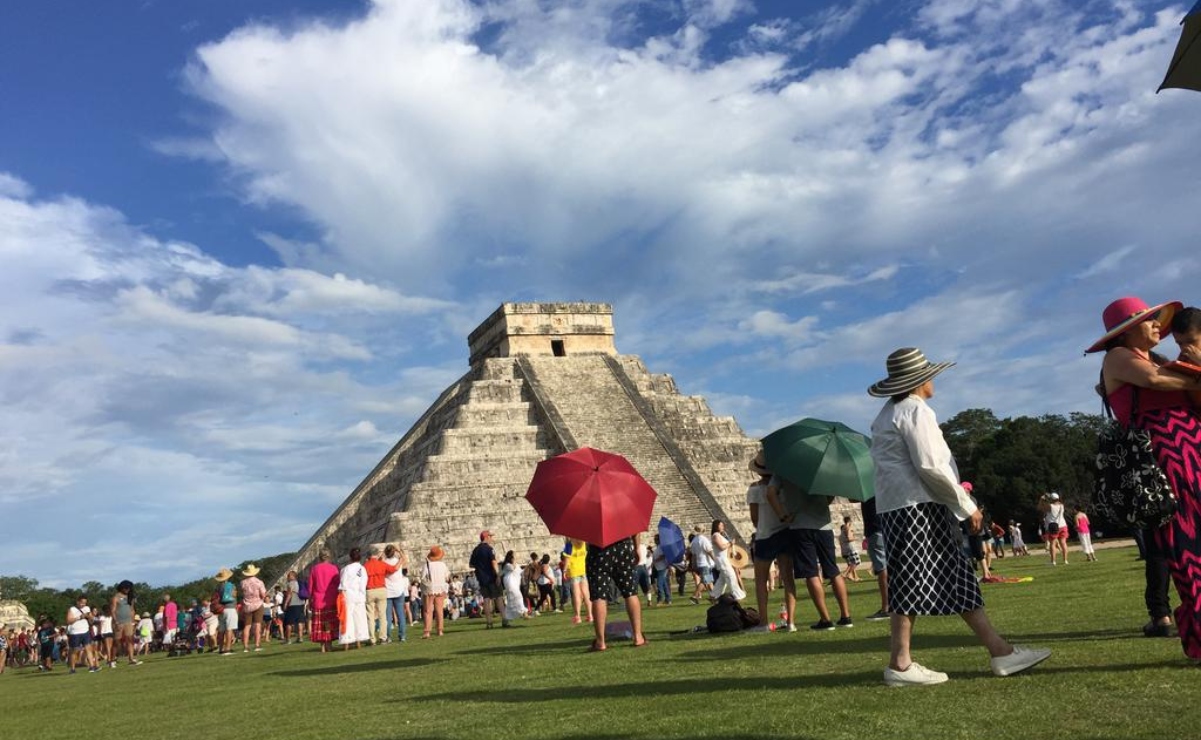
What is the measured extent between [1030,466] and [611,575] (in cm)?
4983

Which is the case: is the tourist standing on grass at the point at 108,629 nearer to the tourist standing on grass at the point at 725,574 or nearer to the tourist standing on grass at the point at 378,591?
the tourist standing on grass at the point at 378,591

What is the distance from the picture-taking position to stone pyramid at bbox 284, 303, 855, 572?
2980 cm

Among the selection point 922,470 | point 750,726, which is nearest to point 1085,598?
point 922,470

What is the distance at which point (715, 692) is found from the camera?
6133 mm

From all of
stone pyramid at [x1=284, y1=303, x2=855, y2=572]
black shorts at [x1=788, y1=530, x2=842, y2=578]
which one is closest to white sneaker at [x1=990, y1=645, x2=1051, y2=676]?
black shorts at [x1=788, y1=530, x2=842, y2=578]

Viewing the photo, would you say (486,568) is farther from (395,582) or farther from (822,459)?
(822,459)

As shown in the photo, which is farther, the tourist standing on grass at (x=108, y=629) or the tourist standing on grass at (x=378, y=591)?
the tourist standing on grass at (x=108, y=629)

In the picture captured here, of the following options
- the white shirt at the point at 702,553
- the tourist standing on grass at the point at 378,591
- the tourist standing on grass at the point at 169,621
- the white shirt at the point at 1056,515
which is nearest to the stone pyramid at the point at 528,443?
the tourist standing on grass at the point at 169,621

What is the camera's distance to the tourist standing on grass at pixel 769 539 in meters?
9.45

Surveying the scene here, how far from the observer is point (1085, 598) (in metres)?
10.4

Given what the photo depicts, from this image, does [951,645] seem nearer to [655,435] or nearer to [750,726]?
[750,726]

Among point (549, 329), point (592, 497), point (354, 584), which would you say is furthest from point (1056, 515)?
point (549, 329)

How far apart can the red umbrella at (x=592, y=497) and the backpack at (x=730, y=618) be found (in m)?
1.63

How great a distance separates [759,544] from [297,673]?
228 inches
